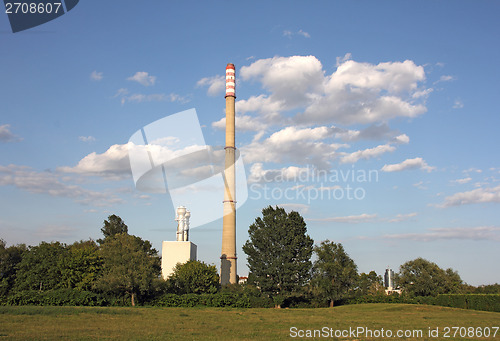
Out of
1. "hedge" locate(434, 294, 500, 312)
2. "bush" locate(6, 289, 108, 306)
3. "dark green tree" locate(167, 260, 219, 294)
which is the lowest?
"hedge" locate(434, 294, 500, 312)

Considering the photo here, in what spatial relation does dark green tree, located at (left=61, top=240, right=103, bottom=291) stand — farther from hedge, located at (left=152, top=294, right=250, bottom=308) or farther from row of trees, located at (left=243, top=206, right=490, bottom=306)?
row of trees, located at (left=243, top=206, right=490, bottom=306)

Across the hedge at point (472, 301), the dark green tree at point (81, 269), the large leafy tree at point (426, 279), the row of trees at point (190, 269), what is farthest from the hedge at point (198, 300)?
the large leafy tree at point (426, 279)

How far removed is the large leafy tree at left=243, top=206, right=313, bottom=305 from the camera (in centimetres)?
6581

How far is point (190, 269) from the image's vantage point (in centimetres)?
6844

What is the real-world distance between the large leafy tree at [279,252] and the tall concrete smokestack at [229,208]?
308 inches

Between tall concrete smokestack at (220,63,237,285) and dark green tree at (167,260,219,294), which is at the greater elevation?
tall concrete smokestack at (220,63,237,285)

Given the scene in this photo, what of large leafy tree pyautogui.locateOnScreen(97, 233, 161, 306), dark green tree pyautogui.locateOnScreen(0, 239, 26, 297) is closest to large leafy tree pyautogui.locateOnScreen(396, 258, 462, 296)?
large leafy tree pyautogui.locateOnScreen(97, 233, 161, 306)

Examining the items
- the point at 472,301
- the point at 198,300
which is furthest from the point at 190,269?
the point at 472,301

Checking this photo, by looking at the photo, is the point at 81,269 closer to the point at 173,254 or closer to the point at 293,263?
the point at 173,254

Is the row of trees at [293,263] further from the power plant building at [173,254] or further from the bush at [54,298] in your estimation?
the bush at [54,298]

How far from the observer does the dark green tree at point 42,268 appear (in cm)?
6256

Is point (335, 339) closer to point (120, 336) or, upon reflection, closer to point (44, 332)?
point (120, 336)

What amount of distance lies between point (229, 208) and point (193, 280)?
16100 mm

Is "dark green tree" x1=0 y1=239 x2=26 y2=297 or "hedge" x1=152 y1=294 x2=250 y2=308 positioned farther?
"dark green tree" x1=0 y1=239 x2=26 y2=297
